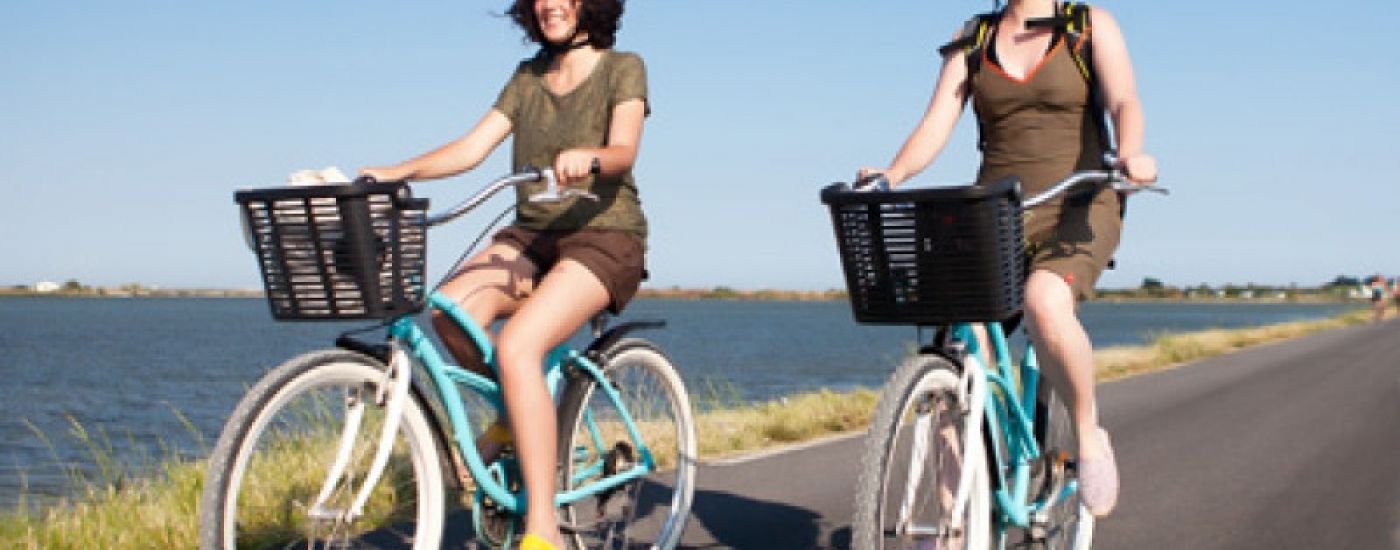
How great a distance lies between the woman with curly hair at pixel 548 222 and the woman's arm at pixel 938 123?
0.89 metres

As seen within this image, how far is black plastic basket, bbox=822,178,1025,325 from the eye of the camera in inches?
145

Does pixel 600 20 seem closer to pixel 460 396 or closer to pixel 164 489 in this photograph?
Result: pixel 460 396

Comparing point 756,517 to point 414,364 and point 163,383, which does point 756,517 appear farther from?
point 163,383

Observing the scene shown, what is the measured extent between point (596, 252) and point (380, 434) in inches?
39.7

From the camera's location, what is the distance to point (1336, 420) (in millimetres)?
11250

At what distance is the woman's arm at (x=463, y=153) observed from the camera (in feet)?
15.9

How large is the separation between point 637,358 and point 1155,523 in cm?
254

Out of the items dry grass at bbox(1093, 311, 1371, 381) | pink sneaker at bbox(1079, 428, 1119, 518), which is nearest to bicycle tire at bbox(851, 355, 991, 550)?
pink sneaker at bbox(1079, 428, 1119, 518)

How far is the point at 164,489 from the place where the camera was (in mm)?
6754

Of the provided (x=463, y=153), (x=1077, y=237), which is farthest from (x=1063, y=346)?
(x=463, y=153)

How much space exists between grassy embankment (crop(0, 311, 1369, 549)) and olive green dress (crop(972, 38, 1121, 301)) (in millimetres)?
3273

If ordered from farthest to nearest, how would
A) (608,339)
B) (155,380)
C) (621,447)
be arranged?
(155,380) < (621,447) < (608,339)

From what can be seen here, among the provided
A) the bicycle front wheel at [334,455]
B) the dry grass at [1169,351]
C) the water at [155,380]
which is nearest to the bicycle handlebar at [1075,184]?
the bicycle front wheel at [334,455]

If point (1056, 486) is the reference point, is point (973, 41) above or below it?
above
